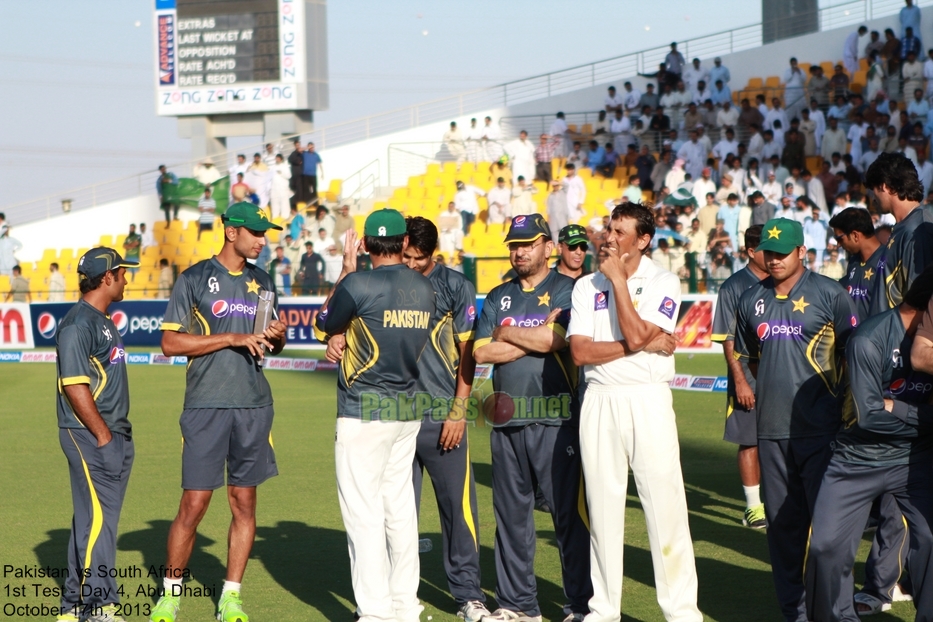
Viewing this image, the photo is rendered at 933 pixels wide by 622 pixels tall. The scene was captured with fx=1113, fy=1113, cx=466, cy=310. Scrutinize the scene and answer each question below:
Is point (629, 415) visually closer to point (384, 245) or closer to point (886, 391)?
point (886, 391)

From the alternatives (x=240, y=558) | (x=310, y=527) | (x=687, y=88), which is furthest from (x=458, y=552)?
(x=687, y=88)

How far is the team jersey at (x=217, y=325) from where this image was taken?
6562mm

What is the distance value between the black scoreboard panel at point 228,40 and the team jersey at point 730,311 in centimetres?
2793

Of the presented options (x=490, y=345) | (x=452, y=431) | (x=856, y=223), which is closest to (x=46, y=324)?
(x=452, y=431)

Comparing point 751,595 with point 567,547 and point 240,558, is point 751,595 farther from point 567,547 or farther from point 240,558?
point 240,558

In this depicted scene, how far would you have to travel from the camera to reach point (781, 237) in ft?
20.1

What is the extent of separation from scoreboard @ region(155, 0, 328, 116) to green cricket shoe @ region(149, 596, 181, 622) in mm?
29532

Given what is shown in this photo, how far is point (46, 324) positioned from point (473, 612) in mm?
20653


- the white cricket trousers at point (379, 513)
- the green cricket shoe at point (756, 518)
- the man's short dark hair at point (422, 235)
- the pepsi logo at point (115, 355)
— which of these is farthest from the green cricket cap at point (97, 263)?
the green cricket shoe at point (756, 518)

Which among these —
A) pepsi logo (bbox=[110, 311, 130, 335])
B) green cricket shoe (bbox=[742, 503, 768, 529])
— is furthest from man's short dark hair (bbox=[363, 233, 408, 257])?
pepsi logo (bbox=[110, 311, 130, 335])

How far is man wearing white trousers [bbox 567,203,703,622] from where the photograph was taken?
18.9ft

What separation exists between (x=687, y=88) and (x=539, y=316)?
24.3 meters

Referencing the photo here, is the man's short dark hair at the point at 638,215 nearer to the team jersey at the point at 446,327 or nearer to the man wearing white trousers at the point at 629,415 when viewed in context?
the man wearing white trousers at the point at 629,415

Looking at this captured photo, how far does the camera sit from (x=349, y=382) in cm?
613
